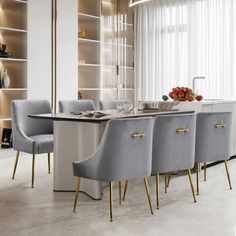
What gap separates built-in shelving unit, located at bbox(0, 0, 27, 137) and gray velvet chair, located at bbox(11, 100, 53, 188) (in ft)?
5.18

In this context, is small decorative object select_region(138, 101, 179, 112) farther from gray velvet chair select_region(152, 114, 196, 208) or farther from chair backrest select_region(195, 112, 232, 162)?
gray velvet chair select_region(152, 114, 196, 208)

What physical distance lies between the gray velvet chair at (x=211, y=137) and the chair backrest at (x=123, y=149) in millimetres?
950

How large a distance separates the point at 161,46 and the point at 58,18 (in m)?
2.22

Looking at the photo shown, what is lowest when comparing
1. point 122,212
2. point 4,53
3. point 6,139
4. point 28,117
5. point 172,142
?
point 122,212

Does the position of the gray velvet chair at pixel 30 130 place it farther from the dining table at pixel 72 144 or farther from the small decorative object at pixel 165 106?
the small decorative object at pixel 165 106

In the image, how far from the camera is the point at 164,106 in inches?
195

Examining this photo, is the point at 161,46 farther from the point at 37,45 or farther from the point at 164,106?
the point at 164,106

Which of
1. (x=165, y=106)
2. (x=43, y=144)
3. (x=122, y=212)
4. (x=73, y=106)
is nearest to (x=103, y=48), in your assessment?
(x=73, y=106)

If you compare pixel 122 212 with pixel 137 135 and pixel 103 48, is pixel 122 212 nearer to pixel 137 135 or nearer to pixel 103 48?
pixel 137 135

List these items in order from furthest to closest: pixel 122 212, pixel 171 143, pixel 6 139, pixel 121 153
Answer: pixel 6 139, pixel 171 143, pixel 122 212, pixel 121 153

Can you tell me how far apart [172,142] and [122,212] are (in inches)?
27.4

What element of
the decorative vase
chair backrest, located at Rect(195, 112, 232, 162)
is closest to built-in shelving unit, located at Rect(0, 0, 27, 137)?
the decorative vase

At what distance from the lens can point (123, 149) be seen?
324 cm

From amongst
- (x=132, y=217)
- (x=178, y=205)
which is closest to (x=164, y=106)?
(x=178, y=205)
